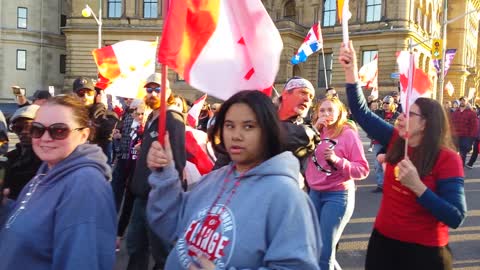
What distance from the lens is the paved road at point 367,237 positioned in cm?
571

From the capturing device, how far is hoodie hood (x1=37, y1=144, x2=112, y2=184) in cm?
219

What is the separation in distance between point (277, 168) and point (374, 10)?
43.6m

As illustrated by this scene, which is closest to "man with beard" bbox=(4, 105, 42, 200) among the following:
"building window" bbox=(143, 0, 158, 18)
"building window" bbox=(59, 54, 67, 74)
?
"building window" bbox=(143, 0, 158, 18)

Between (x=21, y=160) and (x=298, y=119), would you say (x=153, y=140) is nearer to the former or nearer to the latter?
(x=21, y=160)

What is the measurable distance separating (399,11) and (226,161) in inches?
1627

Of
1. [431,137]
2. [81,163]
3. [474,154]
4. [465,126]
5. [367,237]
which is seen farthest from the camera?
[474,154]

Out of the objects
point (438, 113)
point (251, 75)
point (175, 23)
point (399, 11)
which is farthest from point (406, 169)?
point (399, 11)

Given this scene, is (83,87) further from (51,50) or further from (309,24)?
(51,50)

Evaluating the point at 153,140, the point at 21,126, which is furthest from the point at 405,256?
the point at 21,126

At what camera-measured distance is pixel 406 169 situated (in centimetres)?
291

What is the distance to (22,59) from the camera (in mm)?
50969

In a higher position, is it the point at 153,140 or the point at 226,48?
the point at 226,48

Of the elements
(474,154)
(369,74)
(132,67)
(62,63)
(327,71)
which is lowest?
(474,154)

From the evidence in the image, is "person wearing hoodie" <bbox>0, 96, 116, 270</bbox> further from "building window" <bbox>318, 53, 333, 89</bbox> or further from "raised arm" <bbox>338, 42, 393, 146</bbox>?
"building window" <bbox>318, 53, 333, 89</bbox>
